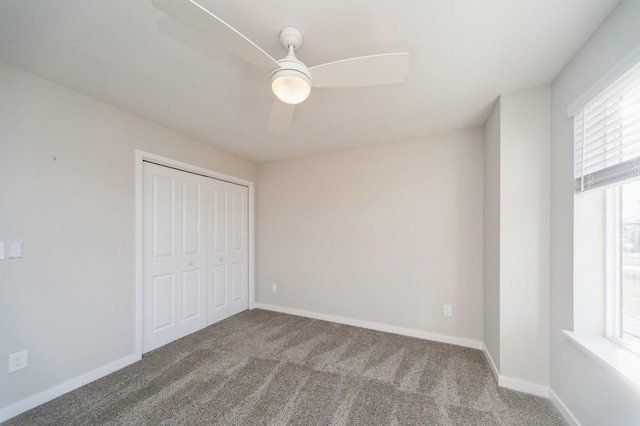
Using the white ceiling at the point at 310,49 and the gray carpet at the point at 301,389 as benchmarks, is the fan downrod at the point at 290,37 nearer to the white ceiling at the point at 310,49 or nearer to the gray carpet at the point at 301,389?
the white ceiling at the point at 310,49

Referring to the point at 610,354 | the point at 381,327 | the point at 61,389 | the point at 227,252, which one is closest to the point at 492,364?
the point at 610,354

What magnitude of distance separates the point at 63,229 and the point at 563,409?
384 cm

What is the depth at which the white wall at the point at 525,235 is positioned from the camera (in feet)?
6.14

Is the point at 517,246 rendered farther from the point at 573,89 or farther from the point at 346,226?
the point at 346,226

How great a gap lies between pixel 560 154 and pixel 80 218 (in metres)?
3.70

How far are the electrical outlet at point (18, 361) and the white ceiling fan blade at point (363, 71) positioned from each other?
8.78 feet

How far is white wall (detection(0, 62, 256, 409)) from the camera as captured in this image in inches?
66.7

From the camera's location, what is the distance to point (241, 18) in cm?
130

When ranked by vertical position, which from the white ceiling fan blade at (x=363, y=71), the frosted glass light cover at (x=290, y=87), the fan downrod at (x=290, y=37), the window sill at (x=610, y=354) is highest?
the fan downrod at (x=290, y=37)

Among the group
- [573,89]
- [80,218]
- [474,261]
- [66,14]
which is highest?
[66,14]

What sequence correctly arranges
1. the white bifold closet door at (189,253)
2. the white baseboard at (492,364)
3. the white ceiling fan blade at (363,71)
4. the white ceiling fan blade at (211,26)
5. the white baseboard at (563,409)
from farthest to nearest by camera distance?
the white bifold closet door at (189,253)
the white baseboard at (492,364)
the white baseboard at (563,409)
the white ceiling fan blade at (363,71)
the white ceiling fan blade at (211,26)

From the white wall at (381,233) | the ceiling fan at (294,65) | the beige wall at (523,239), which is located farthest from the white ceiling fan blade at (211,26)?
the white wall at (381,233)

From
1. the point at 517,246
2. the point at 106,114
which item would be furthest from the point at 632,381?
the point at 106,114

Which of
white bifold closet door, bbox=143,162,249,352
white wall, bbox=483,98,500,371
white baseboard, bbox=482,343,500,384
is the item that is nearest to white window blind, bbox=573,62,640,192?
white wall, bbox=483,98,500,371
